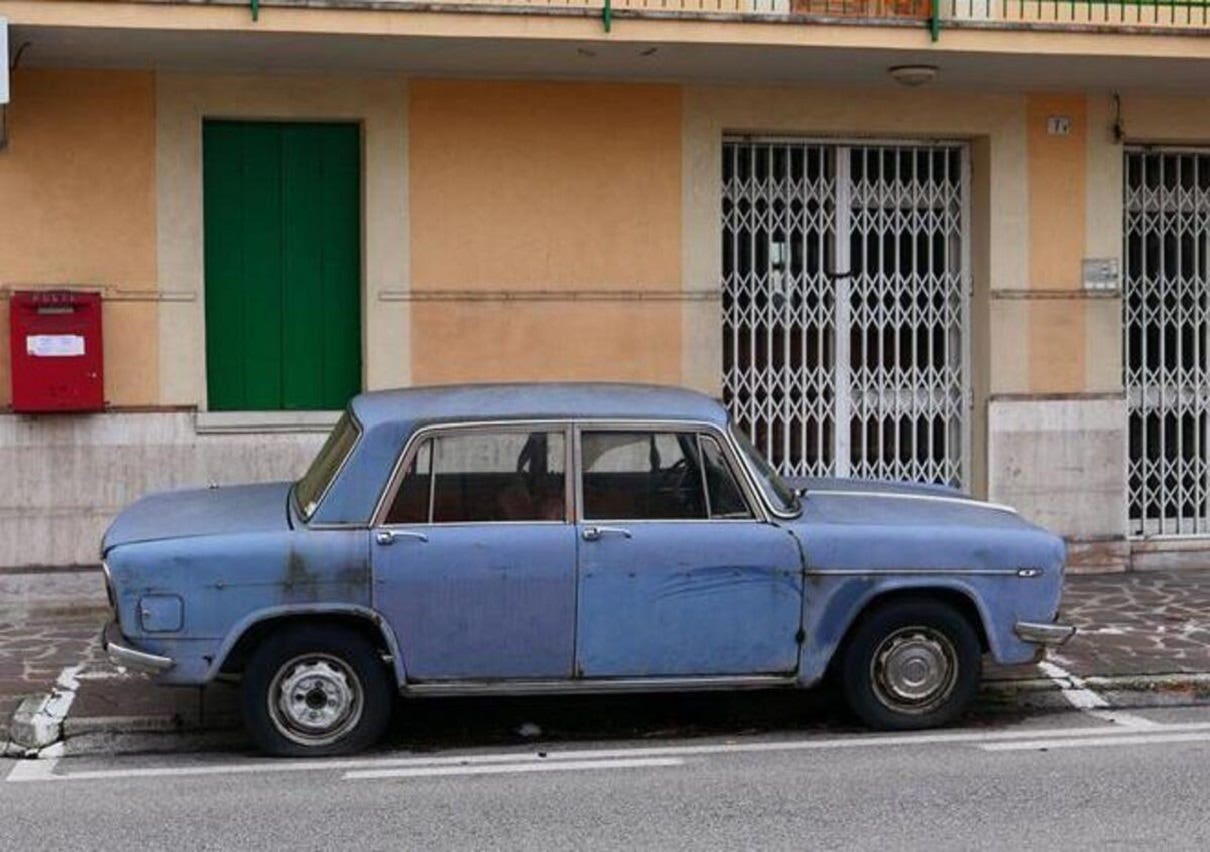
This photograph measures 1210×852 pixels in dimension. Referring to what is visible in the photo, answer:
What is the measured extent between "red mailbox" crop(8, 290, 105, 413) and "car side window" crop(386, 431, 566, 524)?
428 centimetres

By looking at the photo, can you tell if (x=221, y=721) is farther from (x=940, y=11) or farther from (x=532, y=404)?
(x=940, y=11)

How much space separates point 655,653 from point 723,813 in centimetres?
117

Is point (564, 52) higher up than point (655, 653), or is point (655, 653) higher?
point (564, 52)

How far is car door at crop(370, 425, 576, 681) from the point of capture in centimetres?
805

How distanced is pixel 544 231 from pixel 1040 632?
17.0 ft

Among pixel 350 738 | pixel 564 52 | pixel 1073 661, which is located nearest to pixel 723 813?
pixel 350 738

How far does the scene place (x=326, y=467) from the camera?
8.54 meters

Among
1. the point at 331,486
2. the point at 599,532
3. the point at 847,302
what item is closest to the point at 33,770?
the point at 331,486

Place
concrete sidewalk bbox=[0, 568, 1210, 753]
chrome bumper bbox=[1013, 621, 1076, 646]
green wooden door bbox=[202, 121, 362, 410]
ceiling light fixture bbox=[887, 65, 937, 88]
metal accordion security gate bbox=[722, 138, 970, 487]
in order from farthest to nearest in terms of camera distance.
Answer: metal accordion security gate bbox=[722, 138, 970, 487] < green wooden door bbox=[202, 121, 362, 410] < ceiling light fixture bbox=[887, 65, 937, 88] < concrete sidewalk bbox=[0, 568, 1210, 753] < chrome bumper bbox=[1013, 621, 1076, 646]

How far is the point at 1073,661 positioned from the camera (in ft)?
32.5

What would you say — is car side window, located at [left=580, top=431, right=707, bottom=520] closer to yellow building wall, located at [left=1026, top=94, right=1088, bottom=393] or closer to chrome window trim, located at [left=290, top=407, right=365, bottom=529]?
chrome window trim, located at [left=290, top=407, right=365, bottom=529]

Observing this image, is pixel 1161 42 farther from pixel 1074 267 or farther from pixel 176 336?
pixel 176 336

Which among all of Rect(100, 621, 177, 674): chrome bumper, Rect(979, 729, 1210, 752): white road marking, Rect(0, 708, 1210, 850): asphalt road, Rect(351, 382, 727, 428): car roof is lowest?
Rect(0, 708, 1210, 850): asphalt road

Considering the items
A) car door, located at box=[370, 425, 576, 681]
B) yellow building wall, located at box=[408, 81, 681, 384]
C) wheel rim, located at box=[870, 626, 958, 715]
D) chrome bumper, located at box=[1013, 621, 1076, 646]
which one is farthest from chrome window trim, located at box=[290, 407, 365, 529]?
yellow building wall, located at box=[408, 81, 681, 384]
